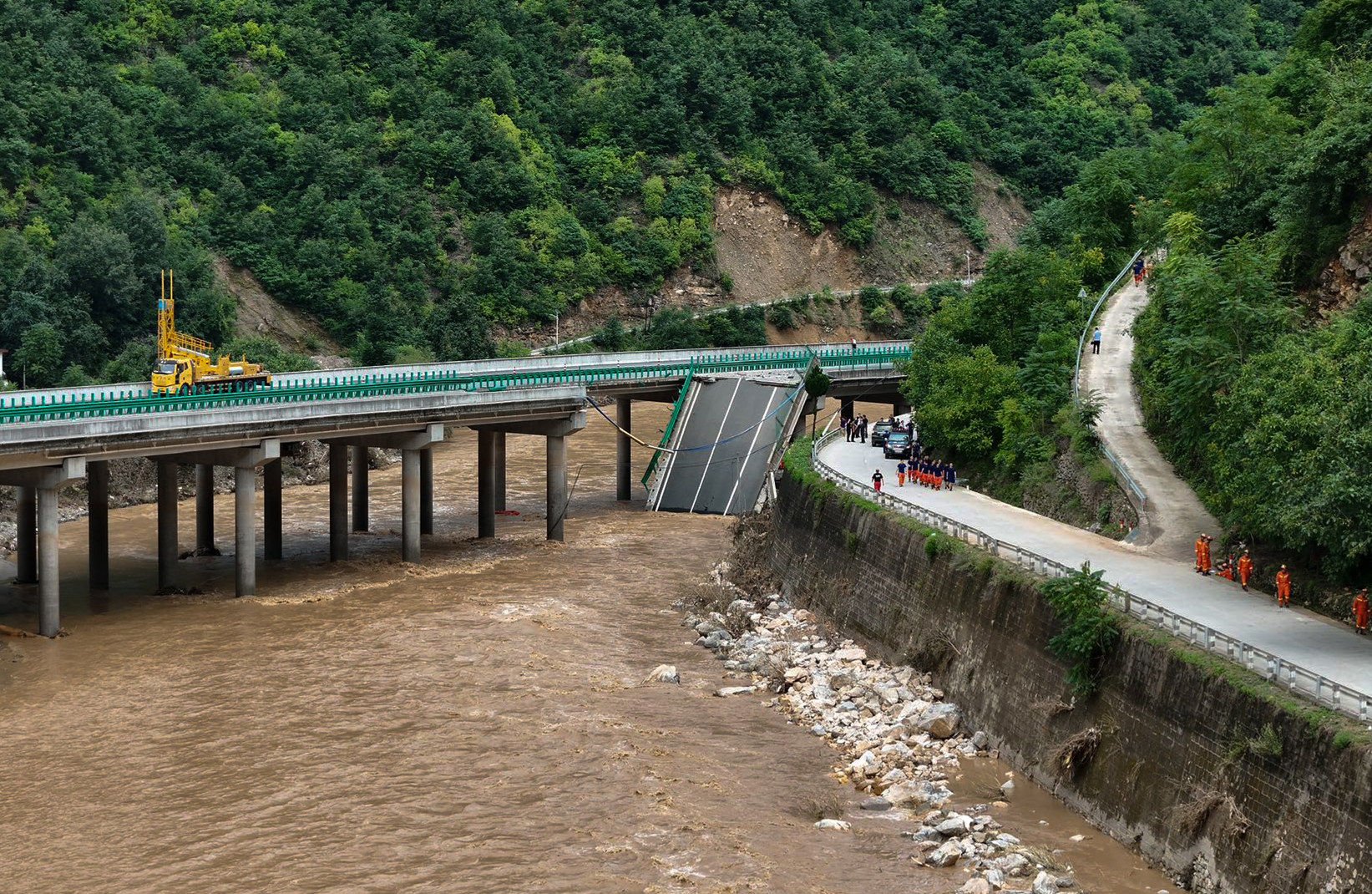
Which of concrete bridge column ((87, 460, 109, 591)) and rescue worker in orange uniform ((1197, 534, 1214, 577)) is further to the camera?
concrete bridge column ((87, 460, 109, 591))

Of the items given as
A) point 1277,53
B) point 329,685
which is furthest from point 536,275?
point 1277,53

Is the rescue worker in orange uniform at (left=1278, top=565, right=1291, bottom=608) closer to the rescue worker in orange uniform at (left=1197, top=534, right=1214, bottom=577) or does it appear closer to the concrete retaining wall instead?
the rescue worker in orange uniform at (left=1197, top=534, right=1214, bottom=577)

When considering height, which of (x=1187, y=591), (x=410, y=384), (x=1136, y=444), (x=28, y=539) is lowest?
(x=28, y=539)

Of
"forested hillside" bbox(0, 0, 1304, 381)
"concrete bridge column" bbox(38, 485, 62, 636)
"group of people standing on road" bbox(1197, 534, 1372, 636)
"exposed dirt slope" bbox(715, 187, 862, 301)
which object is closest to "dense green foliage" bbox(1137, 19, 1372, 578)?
"group of people standing on road" bbox(1197, 534, 1372, 636)

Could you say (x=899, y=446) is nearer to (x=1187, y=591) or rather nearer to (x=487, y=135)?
(x=1187, y=591)

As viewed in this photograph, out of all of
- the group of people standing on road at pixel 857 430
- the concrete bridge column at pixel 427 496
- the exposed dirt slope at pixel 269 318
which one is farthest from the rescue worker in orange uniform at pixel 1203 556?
the exposed dirt slope at pixel 269 318

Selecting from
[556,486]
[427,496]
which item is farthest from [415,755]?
[427,496]

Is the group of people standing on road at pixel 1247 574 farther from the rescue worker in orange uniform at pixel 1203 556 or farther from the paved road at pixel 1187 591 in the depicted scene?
the paved road at pixel 1187 591
